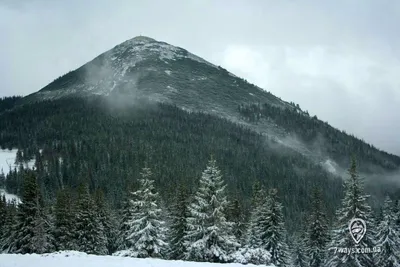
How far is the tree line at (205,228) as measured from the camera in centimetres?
3123

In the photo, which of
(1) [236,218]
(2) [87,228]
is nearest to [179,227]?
(1) [236,218]

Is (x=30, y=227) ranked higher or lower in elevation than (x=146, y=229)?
lower

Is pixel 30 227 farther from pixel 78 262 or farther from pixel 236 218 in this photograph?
pixel 236 218

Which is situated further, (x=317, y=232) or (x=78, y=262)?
(x=317, y=232)

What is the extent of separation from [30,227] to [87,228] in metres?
6.46

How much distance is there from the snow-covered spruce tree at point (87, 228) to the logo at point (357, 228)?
2792 cm

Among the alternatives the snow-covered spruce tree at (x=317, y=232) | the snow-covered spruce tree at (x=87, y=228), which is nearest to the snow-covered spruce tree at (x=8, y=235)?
the snow-covered spruce tree at (x=87, y=228)

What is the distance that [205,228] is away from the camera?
101 feet

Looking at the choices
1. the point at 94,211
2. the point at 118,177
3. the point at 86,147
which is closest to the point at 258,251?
the point at 94,211

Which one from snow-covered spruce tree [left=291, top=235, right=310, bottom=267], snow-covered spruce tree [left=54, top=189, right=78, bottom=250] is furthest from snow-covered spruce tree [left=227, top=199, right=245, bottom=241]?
snow-covered spruce tree [left=54, top=189, right=78, bottom=250]

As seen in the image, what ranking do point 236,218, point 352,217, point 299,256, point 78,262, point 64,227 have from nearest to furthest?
point 78,262 < point 352,217 < point 236,218 < point 64,227 < point 299,256

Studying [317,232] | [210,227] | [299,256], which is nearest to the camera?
[210,227]

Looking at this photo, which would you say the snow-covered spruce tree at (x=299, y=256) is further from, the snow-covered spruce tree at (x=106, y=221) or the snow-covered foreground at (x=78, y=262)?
the snow-covered foreground at (x=78, y=262)

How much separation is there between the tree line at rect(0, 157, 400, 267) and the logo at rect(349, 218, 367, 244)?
49 cm
